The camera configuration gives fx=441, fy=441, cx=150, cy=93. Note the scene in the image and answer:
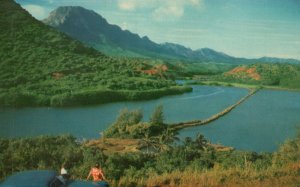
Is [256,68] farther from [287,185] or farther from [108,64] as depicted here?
[287,185]

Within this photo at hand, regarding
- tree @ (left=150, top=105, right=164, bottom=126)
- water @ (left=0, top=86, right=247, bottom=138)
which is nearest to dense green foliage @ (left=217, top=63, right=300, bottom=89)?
water @ (left=0, top=86, right=247, bottom=138)

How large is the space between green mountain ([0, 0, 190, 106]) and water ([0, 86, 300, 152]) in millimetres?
705

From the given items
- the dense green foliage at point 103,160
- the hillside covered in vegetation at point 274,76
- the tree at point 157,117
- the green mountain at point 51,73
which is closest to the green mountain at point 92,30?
the green mountain at point 51,73

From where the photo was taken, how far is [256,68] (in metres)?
36.4

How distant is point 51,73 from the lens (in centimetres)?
2698

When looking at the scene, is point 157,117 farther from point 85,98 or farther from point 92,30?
point 92,30

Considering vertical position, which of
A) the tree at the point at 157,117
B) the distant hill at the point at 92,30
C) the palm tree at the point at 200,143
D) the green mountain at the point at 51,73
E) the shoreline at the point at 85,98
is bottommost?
the palm tree at the point at 200,143

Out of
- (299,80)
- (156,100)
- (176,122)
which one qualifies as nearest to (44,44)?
(156,100)

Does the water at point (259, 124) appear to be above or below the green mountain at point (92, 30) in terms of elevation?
below

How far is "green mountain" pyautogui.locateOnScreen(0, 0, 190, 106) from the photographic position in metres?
24.0

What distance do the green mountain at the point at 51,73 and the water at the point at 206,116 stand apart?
705 millimetres

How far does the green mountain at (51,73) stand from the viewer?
24016 mm

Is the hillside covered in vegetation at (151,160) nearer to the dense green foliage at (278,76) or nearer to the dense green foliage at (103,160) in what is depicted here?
the dense green foliage at (103,160)

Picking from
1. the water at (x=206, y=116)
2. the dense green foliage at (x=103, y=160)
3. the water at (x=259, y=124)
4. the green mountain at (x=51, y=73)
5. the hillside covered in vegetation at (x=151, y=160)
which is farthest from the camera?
the water at (x=259, y=124)
